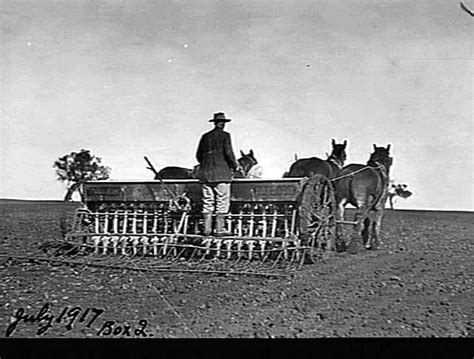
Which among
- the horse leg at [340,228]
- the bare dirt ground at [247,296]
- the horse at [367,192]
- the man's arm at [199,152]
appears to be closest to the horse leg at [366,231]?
the horse at [367,192]

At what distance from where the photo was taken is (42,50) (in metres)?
2.46

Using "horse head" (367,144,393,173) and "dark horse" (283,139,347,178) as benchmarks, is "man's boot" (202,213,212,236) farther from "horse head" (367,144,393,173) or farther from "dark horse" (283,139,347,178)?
"horse head" (367,144,393,173)

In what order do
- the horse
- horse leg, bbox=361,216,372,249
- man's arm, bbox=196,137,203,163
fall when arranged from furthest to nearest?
horse leg, bbox=361,216,372,249, the horse, man's arm, bbox=196,137,203,163

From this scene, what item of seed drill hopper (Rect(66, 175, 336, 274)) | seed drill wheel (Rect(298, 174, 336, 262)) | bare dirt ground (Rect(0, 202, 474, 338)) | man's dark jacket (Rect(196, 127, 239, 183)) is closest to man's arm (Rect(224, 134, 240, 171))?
man's dark jacket (Rect(196, 127, 239, 183))

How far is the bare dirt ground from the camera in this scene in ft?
7.70

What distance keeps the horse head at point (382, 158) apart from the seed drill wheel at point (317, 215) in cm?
34

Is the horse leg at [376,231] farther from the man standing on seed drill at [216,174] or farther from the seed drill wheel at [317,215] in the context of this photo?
the man standing on seed drill at [216,174]

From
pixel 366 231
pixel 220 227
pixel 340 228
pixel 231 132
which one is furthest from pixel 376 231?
pixel 231 132

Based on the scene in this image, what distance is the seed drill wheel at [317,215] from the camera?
297cm

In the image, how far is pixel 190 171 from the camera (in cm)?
290

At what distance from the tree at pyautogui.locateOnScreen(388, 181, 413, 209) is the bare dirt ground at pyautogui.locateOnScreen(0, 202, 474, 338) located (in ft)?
0.25

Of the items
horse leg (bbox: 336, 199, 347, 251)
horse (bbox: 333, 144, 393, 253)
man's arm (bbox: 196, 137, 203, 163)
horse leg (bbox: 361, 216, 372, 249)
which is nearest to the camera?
man's arm (bbox: 196, 137, 203, 163)

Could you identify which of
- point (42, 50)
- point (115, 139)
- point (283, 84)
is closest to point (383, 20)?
point (283, 84)
